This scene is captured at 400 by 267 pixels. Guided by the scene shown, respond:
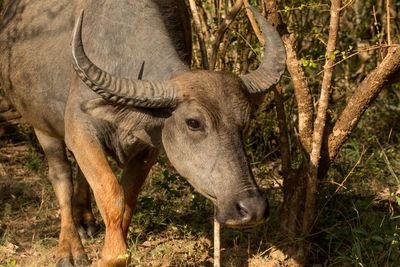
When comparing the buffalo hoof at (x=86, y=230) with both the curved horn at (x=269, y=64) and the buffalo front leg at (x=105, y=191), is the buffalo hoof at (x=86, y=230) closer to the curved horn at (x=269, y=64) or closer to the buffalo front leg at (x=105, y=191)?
the buffalo front leg at (x=105, y=191)

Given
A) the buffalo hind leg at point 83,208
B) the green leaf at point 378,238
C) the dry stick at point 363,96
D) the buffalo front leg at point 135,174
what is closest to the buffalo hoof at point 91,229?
the buffalo hind leg at point 83,208

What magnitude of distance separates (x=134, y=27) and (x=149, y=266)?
78.7 inches

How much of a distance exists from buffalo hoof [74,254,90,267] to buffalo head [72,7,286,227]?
4.91 ft

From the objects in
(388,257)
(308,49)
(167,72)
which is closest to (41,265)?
(167,72)

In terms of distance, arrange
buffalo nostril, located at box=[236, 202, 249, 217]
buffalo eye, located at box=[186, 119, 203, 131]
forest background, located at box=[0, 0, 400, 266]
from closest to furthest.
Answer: buffalo nostril, located at box=[236, 202, 249, 217], buffalo eye, located at box=[186, 119, 203, 131], forest background, located at box=[0, 0, 400, 266]

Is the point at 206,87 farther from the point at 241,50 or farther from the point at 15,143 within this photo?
the point at 15,143

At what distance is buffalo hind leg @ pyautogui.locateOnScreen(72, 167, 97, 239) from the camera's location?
5.50m

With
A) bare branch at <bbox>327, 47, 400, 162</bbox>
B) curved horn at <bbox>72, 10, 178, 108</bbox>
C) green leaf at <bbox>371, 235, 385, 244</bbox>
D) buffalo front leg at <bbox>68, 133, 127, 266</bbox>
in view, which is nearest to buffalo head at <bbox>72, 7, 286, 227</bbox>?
curved horn at <bbox>72, 10, 178, 108</bbox>

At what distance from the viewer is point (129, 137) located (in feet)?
13.6

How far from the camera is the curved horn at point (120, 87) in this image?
11.2ft

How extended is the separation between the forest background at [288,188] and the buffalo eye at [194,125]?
1135 millimetres

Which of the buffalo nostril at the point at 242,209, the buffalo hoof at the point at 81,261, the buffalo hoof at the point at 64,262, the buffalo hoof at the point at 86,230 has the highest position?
the buffalo nostril at the point at 242,209

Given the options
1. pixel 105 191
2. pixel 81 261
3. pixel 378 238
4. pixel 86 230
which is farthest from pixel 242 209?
Result: pixel 86 230

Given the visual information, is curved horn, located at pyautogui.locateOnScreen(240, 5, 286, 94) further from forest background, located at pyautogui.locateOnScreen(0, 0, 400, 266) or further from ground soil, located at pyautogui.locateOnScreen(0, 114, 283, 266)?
ground soil, located at pyautogui.locateOnScreen(0, 114, 283, 266)
